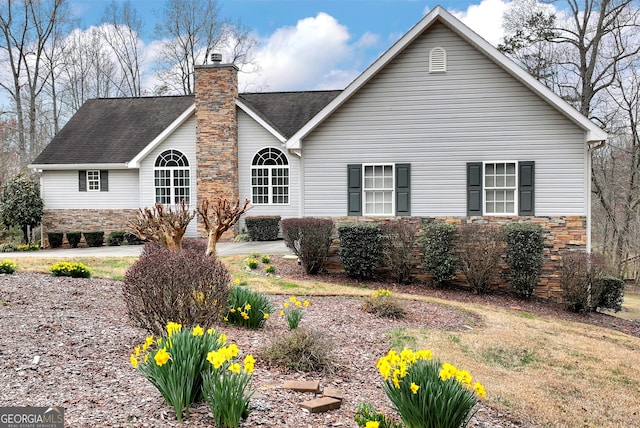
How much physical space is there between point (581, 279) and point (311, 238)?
609 cm

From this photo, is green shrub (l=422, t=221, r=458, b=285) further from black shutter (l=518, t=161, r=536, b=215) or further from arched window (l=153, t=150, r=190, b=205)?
arched window (l=153, t=150, r=190, b=205)

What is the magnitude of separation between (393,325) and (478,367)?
1.94 metres

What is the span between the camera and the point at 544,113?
13.0m

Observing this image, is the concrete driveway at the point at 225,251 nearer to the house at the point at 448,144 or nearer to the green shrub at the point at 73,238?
the green shrub at the point at 73,238

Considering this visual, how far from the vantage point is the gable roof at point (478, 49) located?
12.6 meters

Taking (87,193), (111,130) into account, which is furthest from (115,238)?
(111,130)

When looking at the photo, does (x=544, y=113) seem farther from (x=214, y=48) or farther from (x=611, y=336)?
(x=214, y=48)

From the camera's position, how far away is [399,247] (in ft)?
42.3

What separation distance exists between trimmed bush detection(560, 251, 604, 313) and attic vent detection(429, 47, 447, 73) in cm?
528

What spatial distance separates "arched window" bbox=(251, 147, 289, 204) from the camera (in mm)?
20688

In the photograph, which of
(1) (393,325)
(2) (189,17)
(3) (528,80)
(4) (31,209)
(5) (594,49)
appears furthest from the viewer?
(2) (189,17)

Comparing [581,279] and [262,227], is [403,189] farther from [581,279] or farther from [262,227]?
[262,227]

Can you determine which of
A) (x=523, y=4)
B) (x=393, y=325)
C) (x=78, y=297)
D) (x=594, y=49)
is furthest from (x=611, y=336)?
(x=523, y=4)

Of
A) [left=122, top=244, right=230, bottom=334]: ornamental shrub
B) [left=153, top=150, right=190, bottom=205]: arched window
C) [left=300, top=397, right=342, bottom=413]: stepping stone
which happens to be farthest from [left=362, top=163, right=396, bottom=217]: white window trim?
[left=300, top=397, right=342, bottom=413]: stepping stone
